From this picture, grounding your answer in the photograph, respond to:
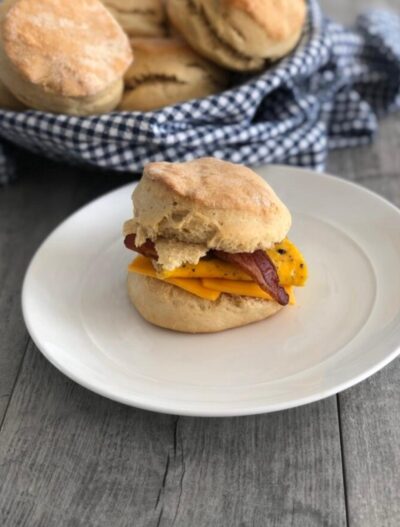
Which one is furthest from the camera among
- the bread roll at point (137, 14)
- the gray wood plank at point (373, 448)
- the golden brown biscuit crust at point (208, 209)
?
the bread roll at point (137, 14)

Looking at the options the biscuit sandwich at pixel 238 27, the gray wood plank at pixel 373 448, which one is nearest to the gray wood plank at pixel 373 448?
the gray wood plank at pixel 373 448

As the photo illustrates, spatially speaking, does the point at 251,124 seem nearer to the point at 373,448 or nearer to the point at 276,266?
the point at 276,266

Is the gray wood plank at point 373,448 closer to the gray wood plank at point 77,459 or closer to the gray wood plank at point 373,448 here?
the gray wood plank at point 373,448

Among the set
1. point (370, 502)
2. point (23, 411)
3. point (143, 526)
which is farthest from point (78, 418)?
point (370, 502)

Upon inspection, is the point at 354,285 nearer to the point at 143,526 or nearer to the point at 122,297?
the point at 122,297

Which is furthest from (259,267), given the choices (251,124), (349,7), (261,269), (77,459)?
(349,7)

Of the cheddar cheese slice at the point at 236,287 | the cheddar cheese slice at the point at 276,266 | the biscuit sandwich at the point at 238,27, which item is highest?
the biscuit sandwich at the point at 238,27
